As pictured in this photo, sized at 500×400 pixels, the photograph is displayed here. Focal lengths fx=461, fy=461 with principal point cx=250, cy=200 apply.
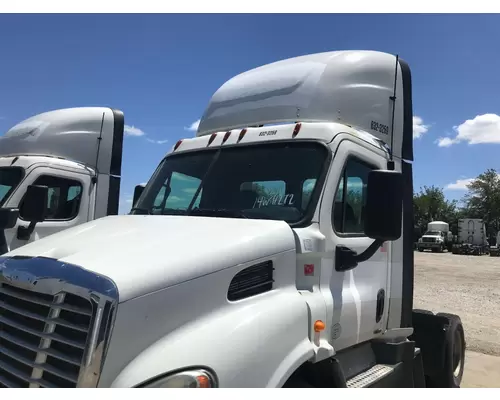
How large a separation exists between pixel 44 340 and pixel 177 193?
1.88 meters

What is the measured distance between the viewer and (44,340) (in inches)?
96.8

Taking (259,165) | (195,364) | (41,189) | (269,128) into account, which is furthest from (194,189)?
(41,189)

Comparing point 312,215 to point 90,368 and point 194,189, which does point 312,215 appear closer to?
point 194,189

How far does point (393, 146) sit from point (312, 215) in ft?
5.58

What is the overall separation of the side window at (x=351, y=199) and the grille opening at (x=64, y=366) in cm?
212

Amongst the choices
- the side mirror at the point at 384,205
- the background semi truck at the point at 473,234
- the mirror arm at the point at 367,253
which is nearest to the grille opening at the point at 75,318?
the side mirror at the point at 384,205

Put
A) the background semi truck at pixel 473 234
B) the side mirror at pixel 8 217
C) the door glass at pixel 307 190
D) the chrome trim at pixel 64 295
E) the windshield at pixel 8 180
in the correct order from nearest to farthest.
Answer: the chrome trim at pixel 64 295 → the door glass at pixel 307 190 → the side mirror at pixel 8 217 → the windshield at pixel 8 180 → the background semi truck at pixel 473 234

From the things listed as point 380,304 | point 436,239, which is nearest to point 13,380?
point 380,304

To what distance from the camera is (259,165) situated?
3.87 m

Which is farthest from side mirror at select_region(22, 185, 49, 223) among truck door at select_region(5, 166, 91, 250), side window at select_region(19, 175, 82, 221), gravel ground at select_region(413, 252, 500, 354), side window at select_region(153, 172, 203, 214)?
gravel ground at select_region(413, 252, 500, 354)

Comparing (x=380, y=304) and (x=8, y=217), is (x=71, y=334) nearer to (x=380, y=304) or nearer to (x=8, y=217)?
(x=380, y=304)

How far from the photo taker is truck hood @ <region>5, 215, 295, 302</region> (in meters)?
2.49

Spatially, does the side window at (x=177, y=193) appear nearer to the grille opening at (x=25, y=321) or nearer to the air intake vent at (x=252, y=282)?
the air intake vent at (x=252, y=282)

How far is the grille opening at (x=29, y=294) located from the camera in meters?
2.54
